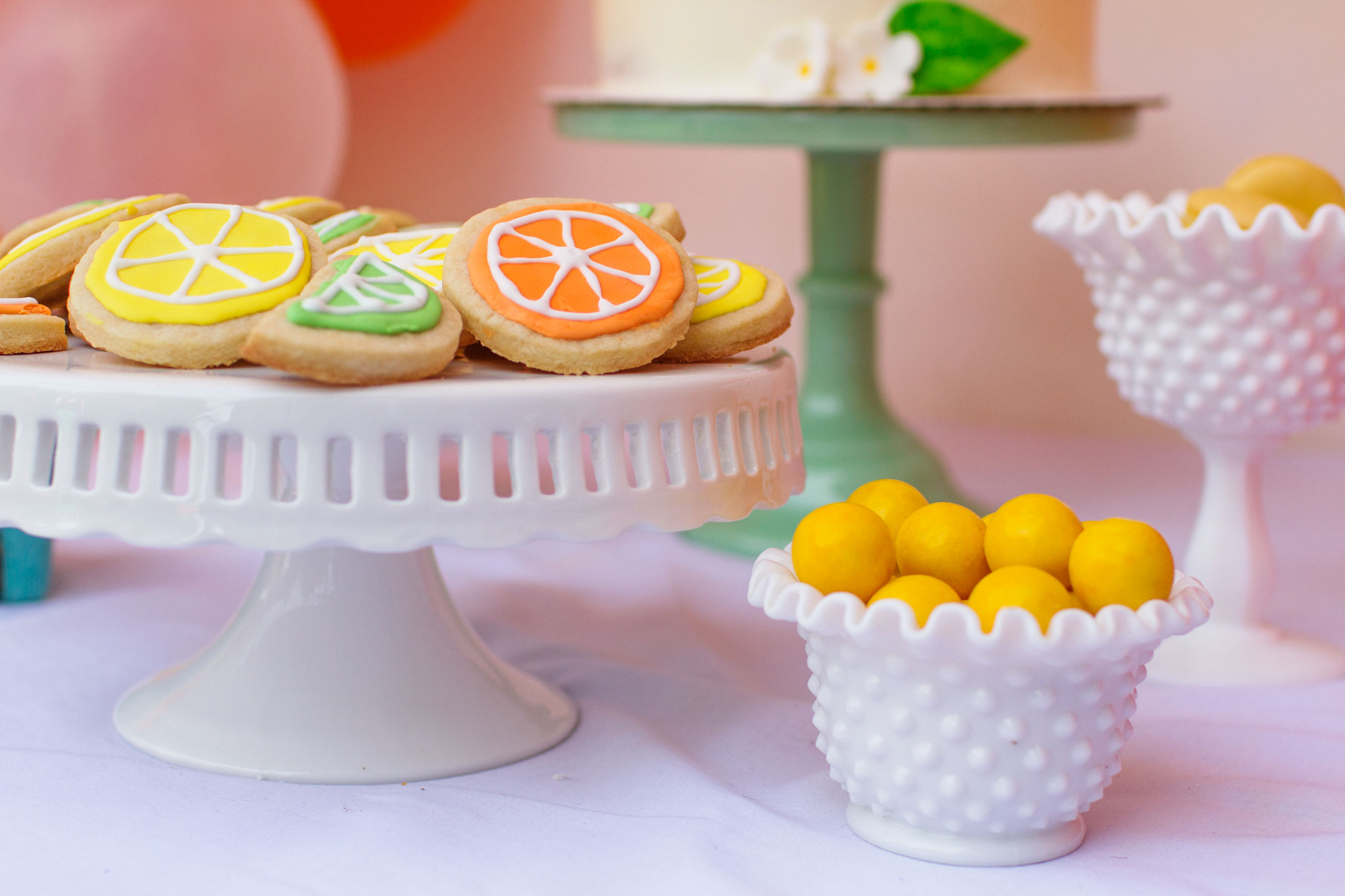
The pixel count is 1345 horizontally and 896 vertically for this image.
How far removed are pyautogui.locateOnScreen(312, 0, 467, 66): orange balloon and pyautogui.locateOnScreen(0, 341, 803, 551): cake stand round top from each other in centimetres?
130

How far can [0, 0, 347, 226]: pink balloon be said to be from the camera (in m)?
1.26

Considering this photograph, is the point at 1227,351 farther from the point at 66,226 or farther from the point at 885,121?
the point at 66,226

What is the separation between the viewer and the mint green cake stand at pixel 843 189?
1209mm

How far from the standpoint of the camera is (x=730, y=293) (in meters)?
0.76

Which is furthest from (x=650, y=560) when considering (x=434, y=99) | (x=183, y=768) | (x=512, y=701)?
(x=434, y=99)

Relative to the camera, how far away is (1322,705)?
3.10 ft

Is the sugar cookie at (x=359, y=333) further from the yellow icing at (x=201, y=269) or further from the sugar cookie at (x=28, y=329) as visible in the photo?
the sugar cookie at (x=28, y=329)

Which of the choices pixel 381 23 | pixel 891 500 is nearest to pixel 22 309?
pixel 891 500

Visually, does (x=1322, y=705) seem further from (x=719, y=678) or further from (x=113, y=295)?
(x=113, y=295)

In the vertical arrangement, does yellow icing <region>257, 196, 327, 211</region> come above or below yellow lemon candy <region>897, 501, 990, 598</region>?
above

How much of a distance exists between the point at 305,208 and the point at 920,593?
44 centimetres

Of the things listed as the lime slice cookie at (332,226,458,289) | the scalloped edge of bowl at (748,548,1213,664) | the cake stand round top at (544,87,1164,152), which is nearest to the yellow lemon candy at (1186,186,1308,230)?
the cake stand round top at (544,87,1164,152)

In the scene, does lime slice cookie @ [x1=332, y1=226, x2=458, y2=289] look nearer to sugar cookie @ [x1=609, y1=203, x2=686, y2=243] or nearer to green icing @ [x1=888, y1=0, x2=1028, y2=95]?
sugar cookie @ [x1=609, y1=203, x2=686, y2=243]

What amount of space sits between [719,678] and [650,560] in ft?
1.06
